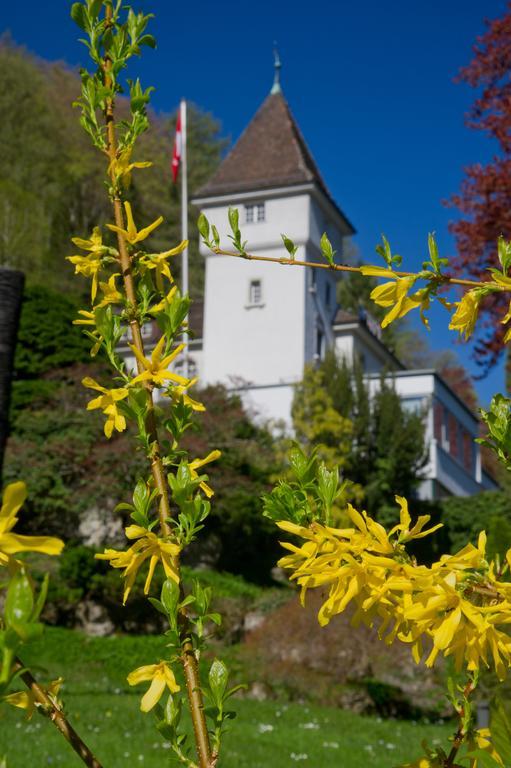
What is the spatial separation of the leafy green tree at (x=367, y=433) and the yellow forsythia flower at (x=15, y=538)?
2219 centimetres

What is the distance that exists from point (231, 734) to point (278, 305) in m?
20.1

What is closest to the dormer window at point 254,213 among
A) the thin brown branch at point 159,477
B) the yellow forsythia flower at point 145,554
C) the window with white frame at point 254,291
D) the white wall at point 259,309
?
the white wall at point 259,309

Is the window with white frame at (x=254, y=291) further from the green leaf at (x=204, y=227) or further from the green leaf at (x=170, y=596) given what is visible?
the green leaf at (x=170, y=596)

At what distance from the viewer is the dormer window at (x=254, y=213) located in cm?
2888

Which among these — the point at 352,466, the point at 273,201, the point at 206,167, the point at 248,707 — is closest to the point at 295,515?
the point at 248,707

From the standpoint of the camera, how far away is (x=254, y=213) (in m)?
29.1

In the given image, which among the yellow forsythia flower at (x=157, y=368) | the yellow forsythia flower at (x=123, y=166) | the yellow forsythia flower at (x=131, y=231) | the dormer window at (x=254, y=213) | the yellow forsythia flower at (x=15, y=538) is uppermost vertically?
the dormer window at (x=254, y=213)

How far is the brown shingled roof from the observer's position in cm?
2873

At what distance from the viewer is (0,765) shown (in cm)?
74

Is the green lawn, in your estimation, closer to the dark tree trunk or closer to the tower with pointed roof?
the dark tree trunk

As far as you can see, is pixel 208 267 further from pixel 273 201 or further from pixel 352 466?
pixel 352 466

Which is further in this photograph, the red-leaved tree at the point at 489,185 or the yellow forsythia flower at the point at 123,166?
the red-leaved tree at the point at 489,185

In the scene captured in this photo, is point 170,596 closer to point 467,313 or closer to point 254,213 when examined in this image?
point 467,313

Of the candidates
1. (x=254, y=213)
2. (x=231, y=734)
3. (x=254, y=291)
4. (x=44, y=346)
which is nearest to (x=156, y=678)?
(x=231, y=734)
